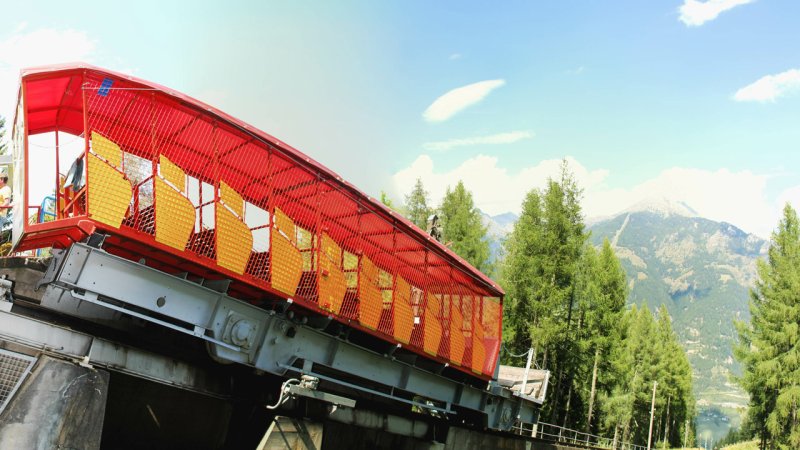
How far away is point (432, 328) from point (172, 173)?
21.9 ft

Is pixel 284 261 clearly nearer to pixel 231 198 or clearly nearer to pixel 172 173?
pixel 231 198

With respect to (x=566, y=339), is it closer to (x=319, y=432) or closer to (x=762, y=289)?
(x=762, y=289)

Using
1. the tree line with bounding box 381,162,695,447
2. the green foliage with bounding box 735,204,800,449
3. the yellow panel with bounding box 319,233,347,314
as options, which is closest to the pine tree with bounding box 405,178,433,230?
the tree line with bounding box 381,162,695,447

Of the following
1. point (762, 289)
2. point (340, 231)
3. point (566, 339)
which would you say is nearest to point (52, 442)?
point (340, 231)

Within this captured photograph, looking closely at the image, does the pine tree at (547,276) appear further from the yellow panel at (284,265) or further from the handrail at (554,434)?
the yellow panel at (284,265)

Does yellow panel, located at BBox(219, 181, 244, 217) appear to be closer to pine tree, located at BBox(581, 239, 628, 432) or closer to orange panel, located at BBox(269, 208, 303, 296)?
orange panel, located at BBox(269, 208, 303, 296)

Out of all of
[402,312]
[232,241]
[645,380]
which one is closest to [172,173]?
[232,241]

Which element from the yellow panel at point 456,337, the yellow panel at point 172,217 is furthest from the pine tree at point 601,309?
the yellow panel at point 172,217

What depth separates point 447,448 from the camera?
14.1m

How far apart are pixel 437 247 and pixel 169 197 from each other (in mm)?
6110

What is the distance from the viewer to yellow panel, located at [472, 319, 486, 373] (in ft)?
46.3

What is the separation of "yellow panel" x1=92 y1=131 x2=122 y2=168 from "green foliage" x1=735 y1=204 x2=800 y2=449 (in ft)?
125

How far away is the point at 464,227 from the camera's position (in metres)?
36.9

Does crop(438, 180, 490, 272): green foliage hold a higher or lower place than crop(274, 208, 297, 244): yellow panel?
higher
